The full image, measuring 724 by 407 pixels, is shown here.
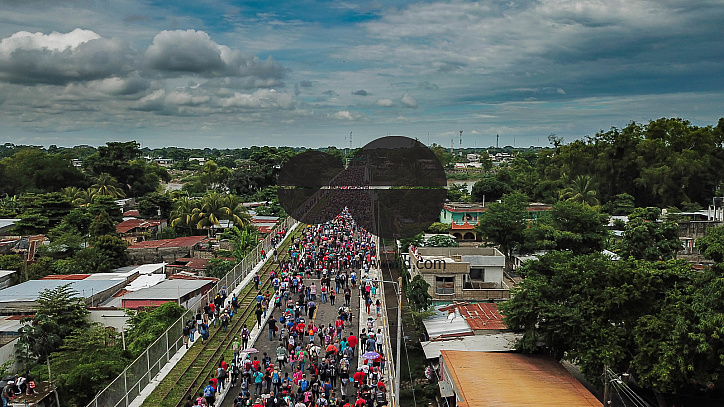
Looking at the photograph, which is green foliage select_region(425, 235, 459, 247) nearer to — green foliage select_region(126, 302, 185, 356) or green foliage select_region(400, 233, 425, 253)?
green foliage select_region(400, 233, 425, 253)

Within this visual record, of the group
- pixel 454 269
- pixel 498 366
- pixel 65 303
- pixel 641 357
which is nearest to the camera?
pixel 641 357

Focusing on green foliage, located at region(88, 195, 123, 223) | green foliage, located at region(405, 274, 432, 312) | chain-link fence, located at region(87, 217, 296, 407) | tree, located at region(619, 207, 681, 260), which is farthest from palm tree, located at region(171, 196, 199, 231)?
tree, located at region(619, 207, 681, 260)

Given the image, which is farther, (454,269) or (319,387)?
(454,269)

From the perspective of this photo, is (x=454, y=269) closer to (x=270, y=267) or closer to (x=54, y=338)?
(x=270, y=267)

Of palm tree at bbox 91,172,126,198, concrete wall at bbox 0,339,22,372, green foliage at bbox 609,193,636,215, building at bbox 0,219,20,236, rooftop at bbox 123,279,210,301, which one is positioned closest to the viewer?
concrete wall at bbox 0,339,22,372

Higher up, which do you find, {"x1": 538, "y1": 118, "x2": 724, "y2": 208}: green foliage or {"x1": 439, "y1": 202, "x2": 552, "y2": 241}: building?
{"x1": 538, "y1": 118, "x2": 724, "y2": 208}: green foliage

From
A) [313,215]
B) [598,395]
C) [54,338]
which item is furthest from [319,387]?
[313,215]

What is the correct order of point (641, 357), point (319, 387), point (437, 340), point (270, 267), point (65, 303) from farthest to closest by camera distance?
point (270, 267), point (65, 303), point (437, 340), point (641, 357), point (319, 387)
